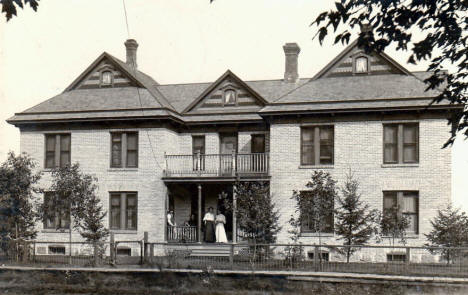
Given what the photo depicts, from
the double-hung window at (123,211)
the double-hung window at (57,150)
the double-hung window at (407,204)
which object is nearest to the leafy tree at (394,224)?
the double-hung window at (407,204)

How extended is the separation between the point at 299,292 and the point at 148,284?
5.06 meters

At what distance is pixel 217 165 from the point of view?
28859mm

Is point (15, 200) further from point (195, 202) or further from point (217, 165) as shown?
point (217, 165)

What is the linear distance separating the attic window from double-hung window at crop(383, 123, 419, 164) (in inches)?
554

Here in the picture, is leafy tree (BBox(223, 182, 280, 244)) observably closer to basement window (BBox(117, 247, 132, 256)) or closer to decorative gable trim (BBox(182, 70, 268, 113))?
basement window (BBox(117, 247, 132, 256))

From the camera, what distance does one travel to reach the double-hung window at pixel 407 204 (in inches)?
970

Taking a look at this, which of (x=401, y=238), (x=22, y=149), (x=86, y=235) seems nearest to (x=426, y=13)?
(x=401, y=238)

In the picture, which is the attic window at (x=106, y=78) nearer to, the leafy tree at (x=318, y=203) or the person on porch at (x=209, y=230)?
the person on porch at (x=209, y=230)

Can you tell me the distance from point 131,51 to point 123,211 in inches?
450

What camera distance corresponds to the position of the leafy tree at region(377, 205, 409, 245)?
2292 centimetres

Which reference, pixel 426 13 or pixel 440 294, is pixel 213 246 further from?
pixel 426 13

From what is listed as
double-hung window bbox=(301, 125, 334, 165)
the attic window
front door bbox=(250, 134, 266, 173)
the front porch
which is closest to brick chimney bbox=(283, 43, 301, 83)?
front door bbox=(250, 134, 266, 173)

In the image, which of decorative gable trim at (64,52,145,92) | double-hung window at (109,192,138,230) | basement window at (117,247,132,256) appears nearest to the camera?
basement window at (117,247,132,256)

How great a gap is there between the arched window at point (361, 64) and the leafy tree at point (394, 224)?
6.86 meters
